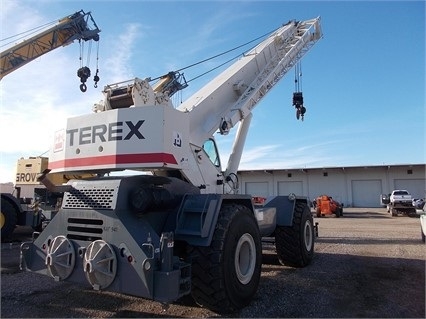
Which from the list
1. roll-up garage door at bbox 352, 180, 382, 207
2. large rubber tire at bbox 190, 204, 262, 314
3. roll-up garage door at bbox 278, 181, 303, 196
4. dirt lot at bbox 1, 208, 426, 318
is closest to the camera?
large rubber tire at bbox 190, 204, 262, 314

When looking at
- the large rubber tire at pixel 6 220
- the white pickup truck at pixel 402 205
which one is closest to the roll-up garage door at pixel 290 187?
the white pickup truck at pixel 402 205

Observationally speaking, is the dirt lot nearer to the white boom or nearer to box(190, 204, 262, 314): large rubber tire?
box(190, 204, 262, 314): large rubber tire

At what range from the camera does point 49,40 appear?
1727cm

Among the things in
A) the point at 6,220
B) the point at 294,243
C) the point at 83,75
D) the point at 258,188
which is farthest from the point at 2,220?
the point at 258,188

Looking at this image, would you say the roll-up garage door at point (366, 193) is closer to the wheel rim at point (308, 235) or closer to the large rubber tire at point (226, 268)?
the wheel rim at point (308, 235)

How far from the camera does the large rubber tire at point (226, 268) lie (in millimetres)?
5086

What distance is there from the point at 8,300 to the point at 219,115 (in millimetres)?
5247

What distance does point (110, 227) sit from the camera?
522 centimetres

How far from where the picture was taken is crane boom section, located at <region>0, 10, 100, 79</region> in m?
15.9

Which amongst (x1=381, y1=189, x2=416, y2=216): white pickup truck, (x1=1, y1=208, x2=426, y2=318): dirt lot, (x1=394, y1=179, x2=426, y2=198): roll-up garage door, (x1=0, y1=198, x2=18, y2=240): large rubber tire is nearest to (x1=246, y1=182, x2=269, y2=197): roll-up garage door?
(x1=394, y1=179, x2=426, y2=198): roll-up garage door

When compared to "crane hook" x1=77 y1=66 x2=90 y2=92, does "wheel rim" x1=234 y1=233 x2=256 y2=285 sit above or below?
below

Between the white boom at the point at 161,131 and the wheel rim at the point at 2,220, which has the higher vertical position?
the white boom at the point at 161,131

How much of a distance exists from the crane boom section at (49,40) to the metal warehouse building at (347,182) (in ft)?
88.2

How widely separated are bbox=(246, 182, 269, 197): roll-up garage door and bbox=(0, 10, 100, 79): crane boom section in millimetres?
32914
